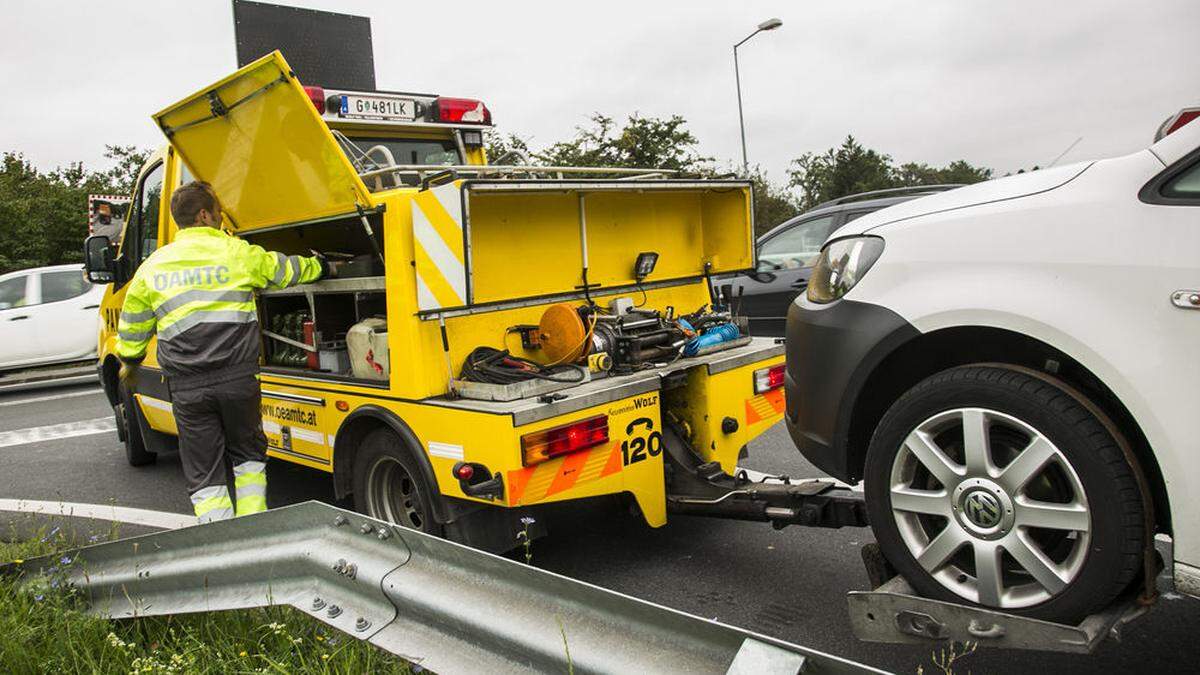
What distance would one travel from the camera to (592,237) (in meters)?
4.66

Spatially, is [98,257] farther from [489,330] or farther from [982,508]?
[982,508]

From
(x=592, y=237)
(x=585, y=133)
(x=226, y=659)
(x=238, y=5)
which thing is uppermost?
(x=585, y=133)

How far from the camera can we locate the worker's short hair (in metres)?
4.16

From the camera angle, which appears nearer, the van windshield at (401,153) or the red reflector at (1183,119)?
the red reflector at (1183,119)

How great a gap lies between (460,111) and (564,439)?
3.30 metres

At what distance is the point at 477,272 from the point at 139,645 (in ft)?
6.65

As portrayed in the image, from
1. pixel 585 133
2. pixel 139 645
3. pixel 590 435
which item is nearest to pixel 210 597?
pixel 139 645

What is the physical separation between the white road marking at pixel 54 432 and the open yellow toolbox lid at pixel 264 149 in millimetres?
4698

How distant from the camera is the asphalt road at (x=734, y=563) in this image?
293cm

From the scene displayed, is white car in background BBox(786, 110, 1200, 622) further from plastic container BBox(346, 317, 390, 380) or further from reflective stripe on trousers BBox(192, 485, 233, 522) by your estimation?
reflective stripe on trousers BBox(192, 485, 233, 522)

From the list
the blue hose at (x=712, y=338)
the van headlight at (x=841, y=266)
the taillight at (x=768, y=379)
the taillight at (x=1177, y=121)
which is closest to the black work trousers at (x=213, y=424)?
the blue hose at (x=712, y=338)

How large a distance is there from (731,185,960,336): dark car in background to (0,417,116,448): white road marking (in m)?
6.53

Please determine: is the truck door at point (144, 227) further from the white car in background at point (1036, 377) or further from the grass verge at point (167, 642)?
the white car in background at point (1036, 377)

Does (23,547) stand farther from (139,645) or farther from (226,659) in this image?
(226,659)
